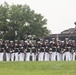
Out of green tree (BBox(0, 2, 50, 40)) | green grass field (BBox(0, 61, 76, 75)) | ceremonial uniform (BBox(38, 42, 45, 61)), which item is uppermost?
green tree (BBox(0, 2, 50, 40))

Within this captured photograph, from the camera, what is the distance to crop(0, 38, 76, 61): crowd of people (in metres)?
28.4

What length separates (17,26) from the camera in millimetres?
46250

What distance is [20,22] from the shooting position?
4616 cm

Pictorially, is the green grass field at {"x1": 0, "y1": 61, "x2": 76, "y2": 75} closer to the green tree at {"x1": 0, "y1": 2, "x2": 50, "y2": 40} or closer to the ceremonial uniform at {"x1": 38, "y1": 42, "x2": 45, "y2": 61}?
the ceremonial uniform at {"x1": 38, "y1": 42, "x2": 45, "y2": 61}

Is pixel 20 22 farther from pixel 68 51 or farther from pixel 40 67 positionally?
pixel 40 67

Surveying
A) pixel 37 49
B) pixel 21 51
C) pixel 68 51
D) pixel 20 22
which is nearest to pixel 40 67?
pixel 37 49

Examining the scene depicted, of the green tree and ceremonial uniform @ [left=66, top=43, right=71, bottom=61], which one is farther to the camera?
the green tree

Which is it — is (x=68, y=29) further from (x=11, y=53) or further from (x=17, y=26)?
(x=11, y=53)

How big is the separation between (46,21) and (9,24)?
5853mm

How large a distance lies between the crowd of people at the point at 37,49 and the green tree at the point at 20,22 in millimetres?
14642

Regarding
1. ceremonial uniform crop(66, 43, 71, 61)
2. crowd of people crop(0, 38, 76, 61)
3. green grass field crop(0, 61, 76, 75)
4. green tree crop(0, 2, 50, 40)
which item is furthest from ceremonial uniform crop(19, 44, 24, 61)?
green tree crop(0, 2, 50, 40)

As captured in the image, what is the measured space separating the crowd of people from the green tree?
576 inches

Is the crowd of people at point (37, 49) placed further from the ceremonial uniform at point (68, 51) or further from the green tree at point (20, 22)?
the green tree at point (20, 22)

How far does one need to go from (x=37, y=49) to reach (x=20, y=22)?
58.2 feet
